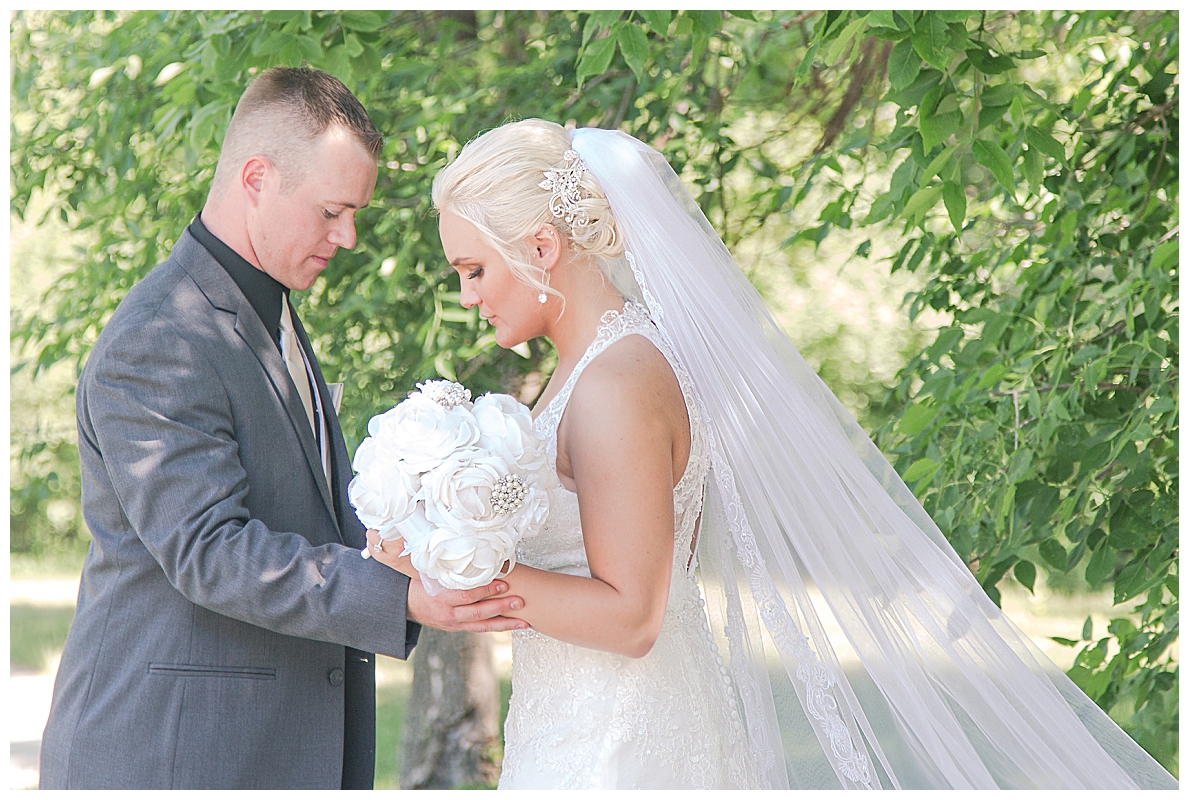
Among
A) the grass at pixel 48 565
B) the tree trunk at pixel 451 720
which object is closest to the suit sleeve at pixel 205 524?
the tree trunk at pixel 451 720

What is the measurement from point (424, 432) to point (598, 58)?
1.53m

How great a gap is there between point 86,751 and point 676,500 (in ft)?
4.46

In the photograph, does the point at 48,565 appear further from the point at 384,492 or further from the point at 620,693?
the point at 384,492

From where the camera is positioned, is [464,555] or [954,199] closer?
[464,555]

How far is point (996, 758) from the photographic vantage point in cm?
226

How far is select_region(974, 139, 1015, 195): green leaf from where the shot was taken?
2.53 meters

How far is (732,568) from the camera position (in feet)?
8.00

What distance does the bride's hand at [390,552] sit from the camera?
1953 mm

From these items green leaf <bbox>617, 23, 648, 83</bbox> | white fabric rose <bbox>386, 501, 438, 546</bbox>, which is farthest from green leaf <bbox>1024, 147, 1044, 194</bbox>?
white fabric rose <bbox>386, 501, 438, 546</bbox>

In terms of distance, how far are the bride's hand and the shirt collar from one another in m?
0.80

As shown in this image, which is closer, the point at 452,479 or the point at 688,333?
the point at 452,479

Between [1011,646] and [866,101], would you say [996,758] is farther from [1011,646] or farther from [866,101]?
[866,101]

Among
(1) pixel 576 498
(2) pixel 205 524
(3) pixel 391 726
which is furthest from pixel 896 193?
(3) pixel 391 726
